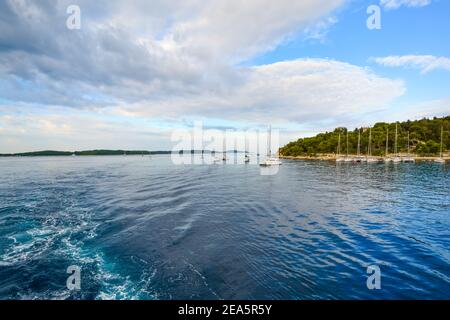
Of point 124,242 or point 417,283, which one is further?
point 124,242

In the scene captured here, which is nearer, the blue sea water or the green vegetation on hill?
the blue sea water

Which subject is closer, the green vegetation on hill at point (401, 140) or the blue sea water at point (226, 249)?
the blue sea water at point (226, 249)

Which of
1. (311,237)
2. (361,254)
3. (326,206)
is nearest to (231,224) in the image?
(311,237)

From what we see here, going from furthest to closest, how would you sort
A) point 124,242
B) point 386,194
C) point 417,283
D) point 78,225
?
point 386,194 < point 78,225 < point 124,242 < point 417,283

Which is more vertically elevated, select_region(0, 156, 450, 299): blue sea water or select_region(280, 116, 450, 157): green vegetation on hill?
select_region(280, 116, 450, 157): green vegetation on hill

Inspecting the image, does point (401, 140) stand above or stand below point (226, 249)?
above

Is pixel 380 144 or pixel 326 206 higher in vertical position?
pixel 380 144

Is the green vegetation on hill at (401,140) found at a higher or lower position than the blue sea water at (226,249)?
higher

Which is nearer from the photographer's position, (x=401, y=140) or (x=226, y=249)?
(x=226, y=249)

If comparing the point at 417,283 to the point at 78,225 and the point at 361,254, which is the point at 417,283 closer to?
the point at 361,254

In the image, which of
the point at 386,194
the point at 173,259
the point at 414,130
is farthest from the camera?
the point at 414,130
